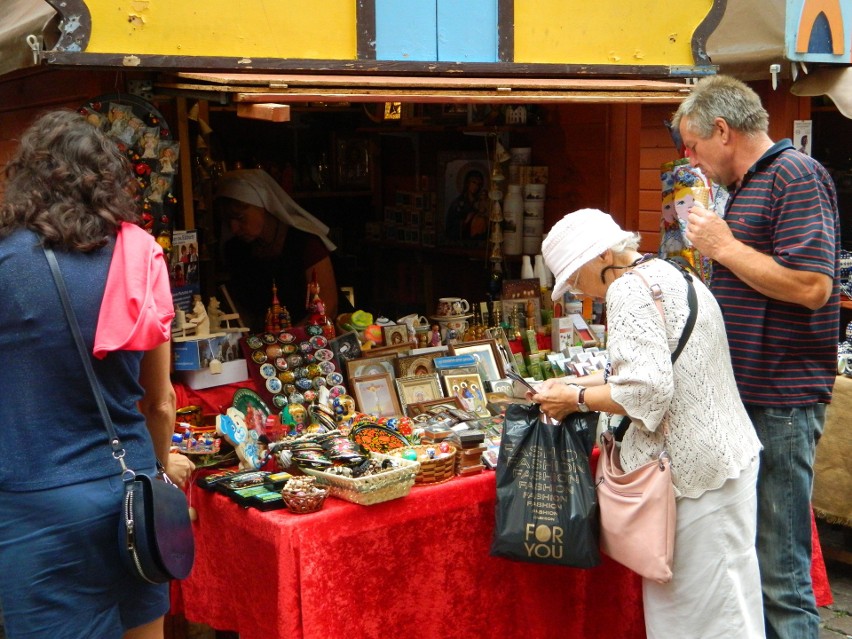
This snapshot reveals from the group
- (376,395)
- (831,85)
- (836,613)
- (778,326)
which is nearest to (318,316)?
(376,395)

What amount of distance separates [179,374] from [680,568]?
2.00 meters

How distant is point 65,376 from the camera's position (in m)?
2.34

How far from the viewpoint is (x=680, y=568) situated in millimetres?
2963

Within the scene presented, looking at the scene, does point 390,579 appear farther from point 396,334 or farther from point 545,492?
point 396,334

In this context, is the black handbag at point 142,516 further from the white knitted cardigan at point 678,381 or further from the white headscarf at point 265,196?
the white headscarf at point 265,196

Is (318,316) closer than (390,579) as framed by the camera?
No

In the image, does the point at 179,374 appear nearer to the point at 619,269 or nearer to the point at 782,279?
the point at 619,269

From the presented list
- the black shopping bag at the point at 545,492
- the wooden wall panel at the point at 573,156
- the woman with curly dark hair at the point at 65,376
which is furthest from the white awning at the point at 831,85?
the woman with curly dark hair at the point at 65,376

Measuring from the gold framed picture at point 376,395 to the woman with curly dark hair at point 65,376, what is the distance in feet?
5.42

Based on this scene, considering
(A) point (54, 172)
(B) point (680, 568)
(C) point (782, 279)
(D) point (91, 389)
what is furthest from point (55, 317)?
(C) point (782, 279)

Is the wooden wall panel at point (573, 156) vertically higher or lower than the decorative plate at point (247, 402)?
higher

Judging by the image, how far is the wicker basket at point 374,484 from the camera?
310 cm

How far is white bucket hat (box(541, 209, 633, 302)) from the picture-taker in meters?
2.96

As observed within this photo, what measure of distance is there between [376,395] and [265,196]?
1.33m
